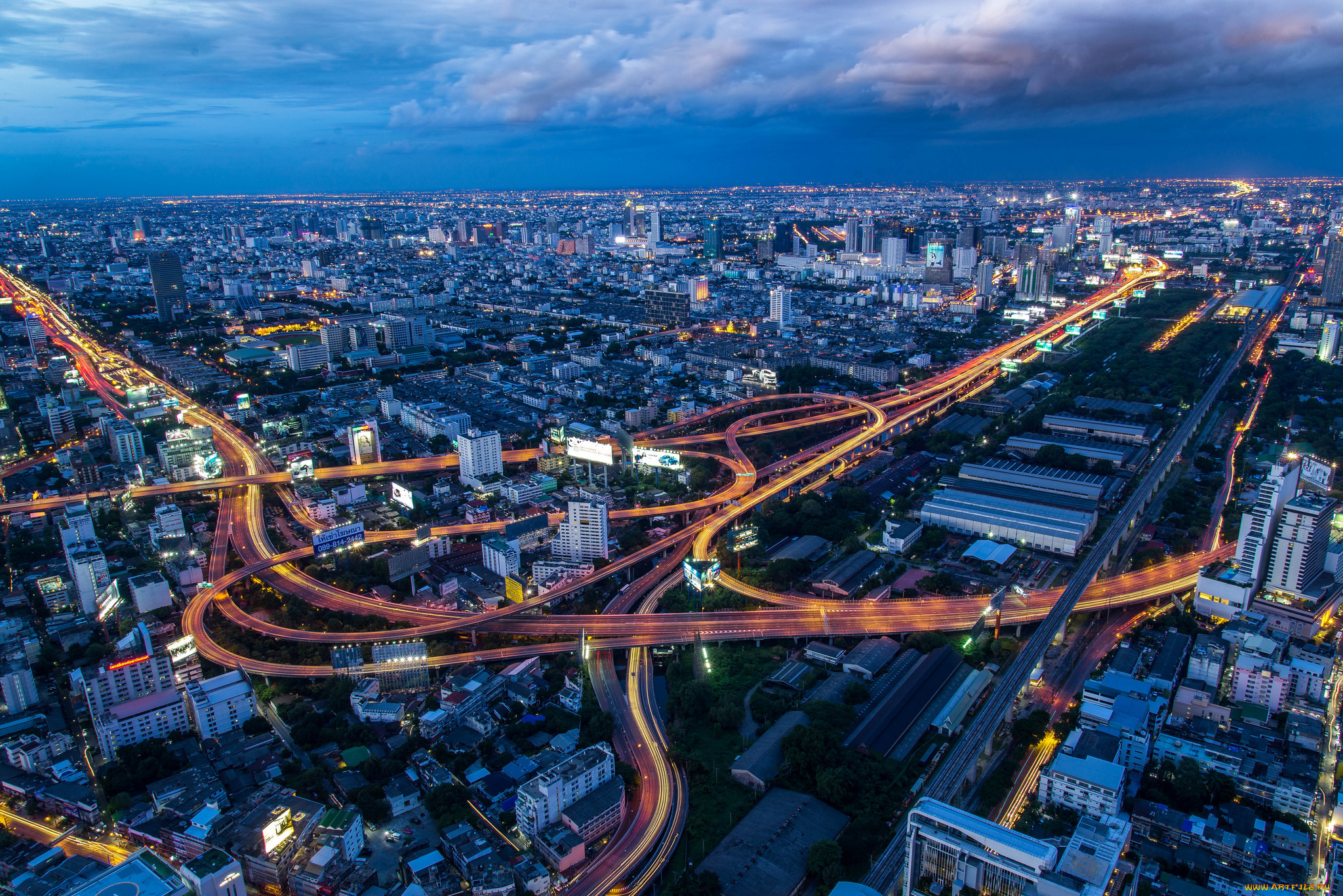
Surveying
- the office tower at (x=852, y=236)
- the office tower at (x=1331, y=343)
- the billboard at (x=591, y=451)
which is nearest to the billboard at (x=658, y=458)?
the billboard at (x=591, y=451)

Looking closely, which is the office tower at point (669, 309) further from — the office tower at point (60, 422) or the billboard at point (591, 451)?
the office tower at point (60, 422)

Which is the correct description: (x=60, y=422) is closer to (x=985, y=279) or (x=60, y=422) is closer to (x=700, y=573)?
(x=700, y=573)

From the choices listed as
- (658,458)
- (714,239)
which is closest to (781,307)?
(658,458)

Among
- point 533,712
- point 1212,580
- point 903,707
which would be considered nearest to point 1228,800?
point 903,707

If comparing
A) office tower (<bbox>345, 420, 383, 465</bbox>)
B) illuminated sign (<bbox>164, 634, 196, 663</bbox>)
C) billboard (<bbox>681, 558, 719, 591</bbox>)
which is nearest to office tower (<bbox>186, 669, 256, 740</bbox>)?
illuminated sign (<bbox>164, 634, 196, 663</bbox>)

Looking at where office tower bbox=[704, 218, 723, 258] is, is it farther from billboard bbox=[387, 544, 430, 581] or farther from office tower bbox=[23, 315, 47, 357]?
billboard bbox=[387, 544, 430, 581]

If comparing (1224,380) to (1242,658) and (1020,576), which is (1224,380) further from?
(1242,658)
